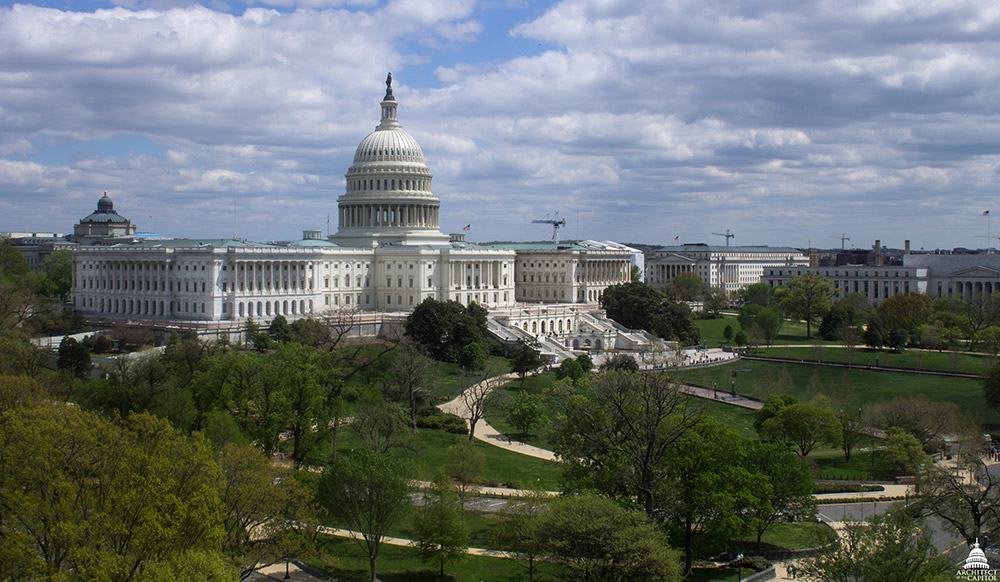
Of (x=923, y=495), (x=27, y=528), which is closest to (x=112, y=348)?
(x=27, y=528)

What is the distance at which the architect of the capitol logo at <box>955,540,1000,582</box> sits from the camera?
3788cm

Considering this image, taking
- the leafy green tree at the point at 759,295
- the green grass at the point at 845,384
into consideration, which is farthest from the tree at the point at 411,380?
the leafy green tree at the point at 759,295

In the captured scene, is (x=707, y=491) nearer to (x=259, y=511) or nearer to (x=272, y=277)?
(x=259, y=511)

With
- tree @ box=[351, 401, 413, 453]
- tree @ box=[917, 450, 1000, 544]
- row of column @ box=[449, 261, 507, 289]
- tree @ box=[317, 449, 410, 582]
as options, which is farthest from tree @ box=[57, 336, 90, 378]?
tree @ box=[917, 450, 1000, 544]

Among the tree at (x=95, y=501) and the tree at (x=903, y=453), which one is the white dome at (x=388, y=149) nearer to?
the tree at (x=903, y=453)

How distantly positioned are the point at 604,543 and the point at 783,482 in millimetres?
16132

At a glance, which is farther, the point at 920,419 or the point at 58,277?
the point at 58,277

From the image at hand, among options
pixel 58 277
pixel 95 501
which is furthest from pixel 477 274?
pixel 95 501

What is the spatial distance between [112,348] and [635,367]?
52.4 meters

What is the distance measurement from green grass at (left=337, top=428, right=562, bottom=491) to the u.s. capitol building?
48452 millimetres

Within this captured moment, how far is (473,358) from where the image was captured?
321ft

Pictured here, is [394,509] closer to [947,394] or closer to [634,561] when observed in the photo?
[634,561]

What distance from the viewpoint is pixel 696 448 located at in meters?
46.3

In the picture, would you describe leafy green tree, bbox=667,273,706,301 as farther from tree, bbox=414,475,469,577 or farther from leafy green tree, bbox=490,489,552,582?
tree, bbox=414,475,469,577
